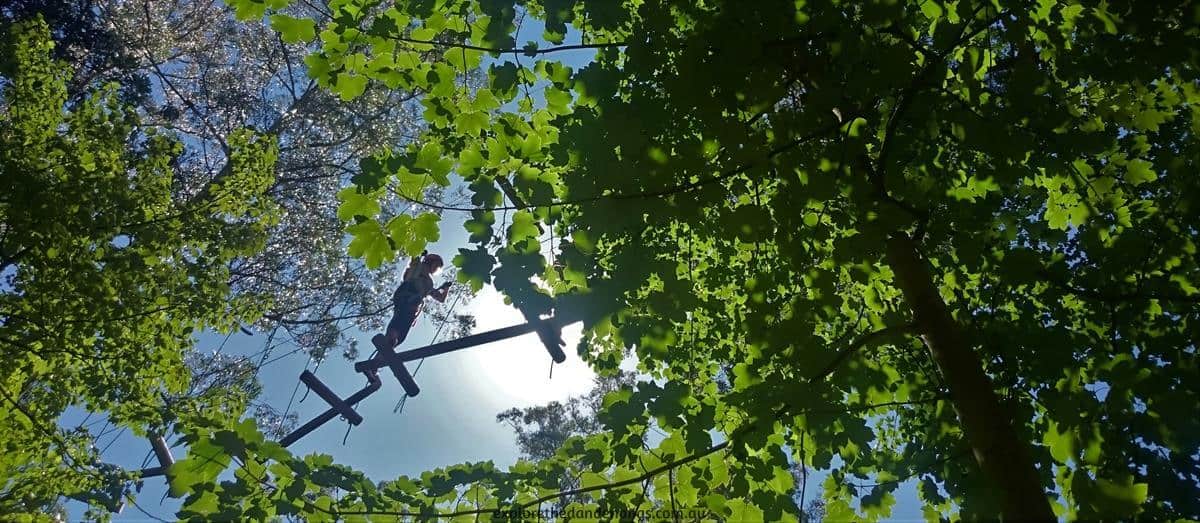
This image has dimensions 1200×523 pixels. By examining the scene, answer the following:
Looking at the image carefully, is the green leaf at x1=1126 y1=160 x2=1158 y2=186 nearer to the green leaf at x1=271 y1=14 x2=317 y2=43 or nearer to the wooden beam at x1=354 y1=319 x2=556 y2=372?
the wooden beam at x1=354 y1=319 x2=556 y2=372

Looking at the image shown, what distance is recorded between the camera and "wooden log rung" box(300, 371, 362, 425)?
5.65 metres

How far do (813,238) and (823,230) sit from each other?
0.21 feet

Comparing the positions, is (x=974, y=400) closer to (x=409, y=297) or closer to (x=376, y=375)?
(x=376, y=375)

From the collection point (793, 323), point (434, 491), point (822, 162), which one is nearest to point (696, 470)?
point (793, 323)

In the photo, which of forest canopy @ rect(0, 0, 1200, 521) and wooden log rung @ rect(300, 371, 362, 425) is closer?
forest canopy @ rect(0, 0, 1200, 521)

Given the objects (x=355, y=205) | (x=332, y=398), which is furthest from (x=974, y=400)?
(x=332, y=398)

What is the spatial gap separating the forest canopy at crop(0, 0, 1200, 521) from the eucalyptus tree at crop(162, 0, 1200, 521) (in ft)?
0.04

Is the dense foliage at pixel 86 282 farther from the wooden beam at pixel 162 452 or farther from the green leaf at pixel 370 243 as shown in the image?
the green leaf at pixel 370 243

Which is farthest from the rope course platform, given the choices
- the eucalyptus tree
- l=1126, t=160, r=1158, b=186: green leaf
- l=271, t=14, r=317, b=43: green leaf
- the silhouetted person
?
l=1126, t=160, r=1158, b=186: green leaf

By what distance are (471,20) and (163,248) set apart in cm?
509

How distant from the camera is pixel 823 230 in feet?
7.13

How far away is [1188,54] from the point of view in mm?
2113

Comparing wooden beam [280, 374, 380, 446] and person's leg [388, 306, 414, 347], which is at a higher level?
person's leg [388, 306, 414, 347]

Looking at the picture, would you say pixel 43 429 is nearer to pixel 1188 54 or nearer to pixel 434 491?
pixel 434 491
